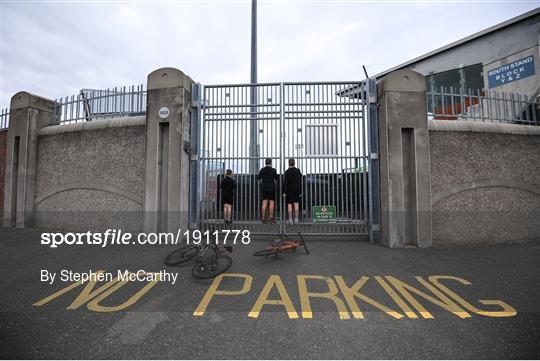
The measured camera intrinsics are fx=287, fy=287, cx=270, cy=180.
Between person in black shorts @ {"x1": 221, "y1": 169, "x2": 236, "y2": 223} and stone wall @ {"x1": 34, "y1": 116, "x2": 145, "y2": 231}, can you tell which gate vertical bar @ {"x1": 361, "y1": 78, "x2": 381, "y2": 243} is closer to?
person in black shorts @ {"x1": 221, "y1": 169, "x2": 236, "y2": 223}

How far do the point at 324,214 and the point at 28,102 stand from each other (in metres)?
9.50

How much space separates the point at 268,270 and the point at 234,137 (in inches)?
153

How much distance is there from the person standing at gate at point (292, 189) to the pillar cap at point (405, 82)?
9.57 feet

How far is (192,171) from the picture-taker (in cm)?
739

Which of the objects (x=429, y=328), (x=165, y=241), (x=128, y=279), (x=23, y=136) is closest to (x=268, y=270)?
(x=128, y=279)

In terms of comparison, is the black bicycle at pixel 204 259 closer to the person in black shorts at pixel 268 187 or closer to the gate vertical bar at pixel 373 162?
the person in black shorts at pixel 268 187

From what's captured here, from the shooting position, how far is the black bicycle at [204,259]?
→ 4414 millimetres

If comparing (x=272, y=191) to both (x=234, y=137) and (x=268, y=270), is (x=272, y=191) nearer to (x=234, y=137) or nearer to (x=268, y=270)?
(x=234, y=137)

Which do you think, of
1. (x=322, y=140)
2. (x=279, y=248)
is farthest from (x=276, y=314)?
(x=322, y=140)

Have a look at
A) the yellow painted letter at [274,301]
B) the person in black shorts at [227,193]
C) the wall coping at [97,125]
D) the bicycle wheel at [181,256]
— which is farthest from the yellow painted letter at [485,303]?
the wall coping at [97,125]

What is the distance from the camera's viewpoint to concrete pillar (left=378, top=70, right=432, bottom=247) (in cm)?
658

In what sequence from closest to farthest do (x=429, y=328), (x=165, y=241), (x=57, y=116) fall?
(x=429, y=328) → (x=165, y=241) → (x=57, y=116)

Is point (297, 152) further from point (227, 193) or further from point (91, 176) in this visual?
point (91, 176)

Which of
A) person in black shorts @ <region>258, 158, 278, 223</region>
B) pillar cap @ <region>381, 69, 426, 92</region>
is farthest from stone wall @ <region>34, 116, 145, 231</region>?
pillar cap @ <region>381, 69, 426, 92</region>
